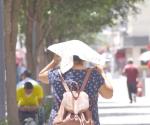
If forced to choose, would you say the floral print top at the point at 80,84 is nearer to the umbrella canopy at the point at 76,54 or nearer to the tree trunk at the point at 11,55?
the umbrella canopy at the point at 76,54

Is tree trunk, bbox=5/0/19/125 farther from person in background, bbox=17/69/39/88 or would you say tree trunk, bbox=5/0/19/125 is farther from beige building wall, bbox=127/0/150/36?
beige building wall, bbox=127/0/150/36

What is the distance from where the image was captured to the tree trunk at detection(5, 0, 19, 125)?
16.0m

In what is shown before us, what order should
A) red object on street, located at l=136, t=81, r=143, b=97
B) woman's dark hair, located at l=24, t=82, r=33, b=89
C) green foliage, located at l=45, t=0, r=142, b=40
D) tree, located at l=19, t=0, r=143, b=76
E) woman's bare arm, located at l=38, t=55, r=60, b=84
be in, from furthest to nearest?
red object on street, located at l=136, t=81, r=143, b=97
green foliage, located at l=45, t=0, r=142, b=40
tree, located at l=19, t=0, r=143, b=76
woman's dark hair, located at l=24, t=82, r=33, b=89
woman's bare arm, located at l=38, t=55, r=60, b=84

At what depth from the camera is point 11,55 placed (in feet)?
53.8

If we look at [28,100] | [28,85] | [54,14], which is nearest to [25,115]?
[28,100]

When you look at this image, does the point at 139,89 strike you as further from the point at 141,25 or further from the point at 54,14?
the point at 141,25

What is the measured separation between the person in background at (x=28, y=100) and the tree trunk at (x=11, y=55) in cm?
34

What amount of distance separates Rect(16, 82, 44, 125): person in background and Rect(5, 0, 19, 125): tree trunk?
336 mm

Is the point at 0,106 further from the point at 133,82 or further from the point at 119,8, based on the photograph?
the point at 119,8

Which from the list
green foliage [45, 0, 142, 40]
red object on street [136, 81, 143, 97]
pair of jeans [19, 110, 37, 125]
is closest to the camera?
pair of jeans [19, 110, 37, 125]

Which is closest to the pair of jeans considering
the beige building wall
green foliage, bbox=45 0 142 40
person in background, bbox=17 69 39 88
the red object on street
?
person in background, bbox=17 69 39 88

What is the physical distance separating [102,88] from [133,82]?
66.9 feet

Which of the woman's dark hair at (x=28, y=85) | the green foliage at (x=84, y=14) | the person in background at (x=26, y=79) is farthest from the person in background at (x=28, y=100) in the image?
the green foliage at (x=84, y=14)

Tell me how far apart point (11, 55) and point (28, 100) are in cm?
99
